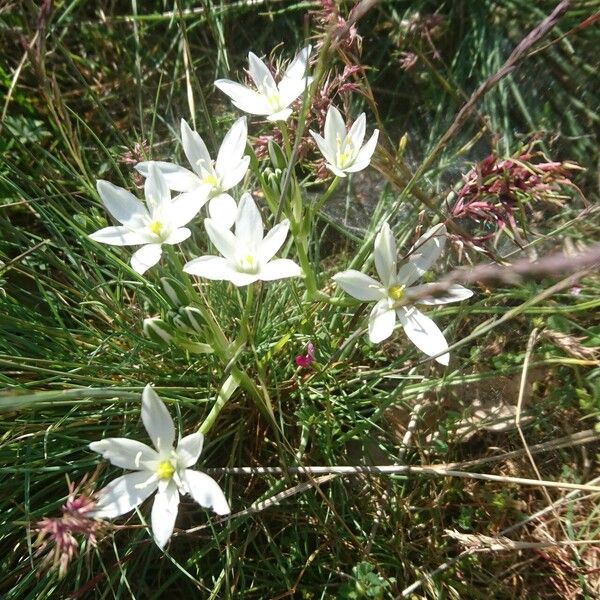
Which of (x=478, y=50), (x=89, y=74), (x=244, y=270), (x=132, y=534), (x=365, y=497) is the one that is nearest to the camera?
(x=244, y=270)

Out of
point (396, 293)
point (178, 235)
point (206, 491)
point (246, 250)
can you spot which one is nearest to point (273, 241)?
point (246, 250)

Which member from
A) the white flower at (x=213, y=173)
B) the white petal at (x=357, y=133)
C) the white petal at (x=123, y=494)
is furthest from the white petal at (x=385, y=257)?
the white petal at (x=123, y=494)

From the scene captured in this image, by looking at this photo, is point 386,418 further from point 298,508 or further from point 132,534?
point 132,534

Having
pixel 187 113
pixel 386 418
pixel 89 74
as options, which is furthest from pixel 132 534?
pixel 89 74

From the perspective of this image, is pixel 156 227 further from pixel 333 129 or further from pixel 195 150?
pixel 333 129

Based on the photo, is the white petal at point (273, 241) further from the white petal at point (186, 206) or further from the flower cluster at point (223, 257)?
the white petal at point (186, 206)
